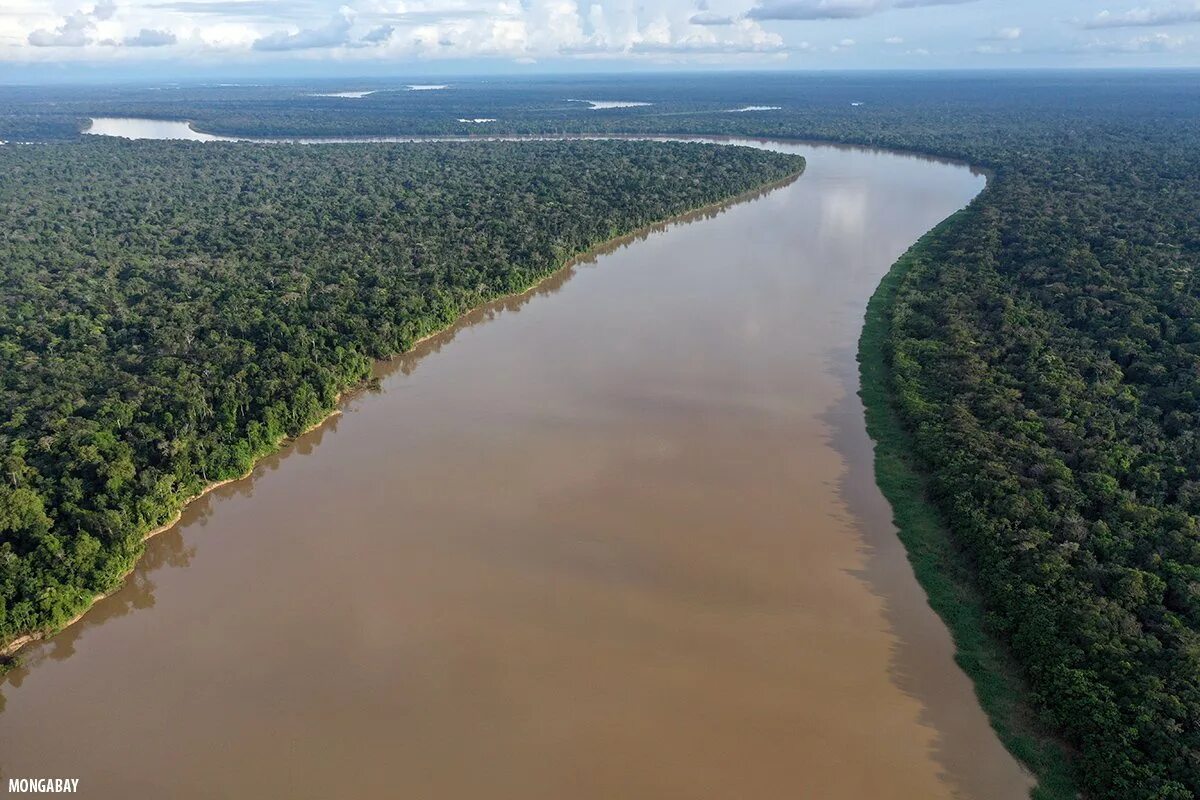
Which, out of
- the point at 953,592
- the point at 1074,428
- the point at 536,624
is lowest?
the point at 536,624

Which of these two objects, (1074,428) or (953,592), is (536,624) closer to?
(953,592)

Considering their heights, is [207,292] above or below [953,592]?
above

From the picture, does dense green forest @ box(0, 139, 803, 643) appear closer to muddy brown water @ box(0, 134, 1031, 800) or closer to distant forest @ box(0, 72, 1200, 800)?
distant forest @ box(0, 72, 1200, 800)

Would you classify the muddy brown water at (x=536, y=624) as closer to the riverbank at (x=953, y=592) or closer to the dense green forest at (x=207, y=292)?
the riverbank at (x=953, y=592)

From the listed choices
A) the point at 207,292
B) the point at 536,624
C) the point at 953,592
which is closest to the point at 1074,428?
the point at 953,592

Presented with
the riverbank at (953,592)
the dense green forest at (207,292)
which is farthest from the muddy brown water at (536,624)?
the dense green forest at (207,292)

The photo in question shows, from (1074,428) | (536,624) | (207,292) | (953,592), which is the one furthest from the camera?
(207,292)
